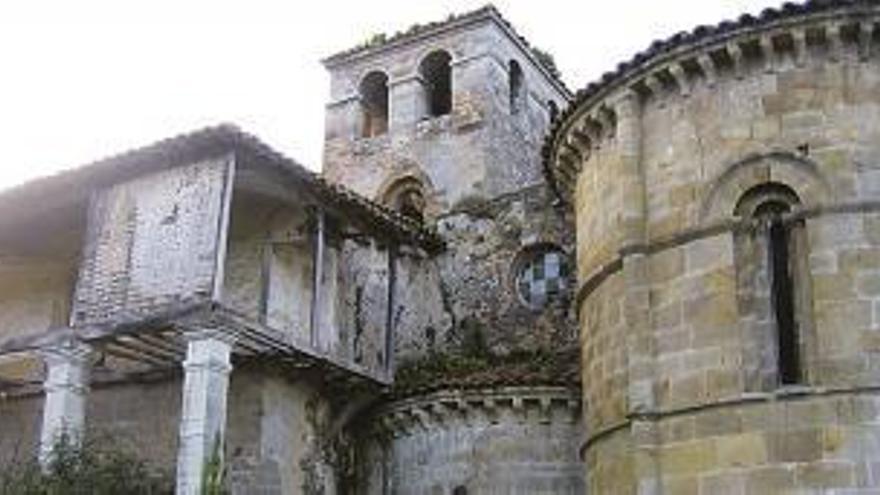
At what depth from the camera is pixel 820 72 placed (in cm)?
1212

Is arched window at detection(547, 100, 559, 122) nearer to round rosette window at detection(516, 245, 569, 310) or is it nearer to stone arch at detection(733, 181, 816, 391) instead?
round rosette window at detection(516, 245, 569, 310)

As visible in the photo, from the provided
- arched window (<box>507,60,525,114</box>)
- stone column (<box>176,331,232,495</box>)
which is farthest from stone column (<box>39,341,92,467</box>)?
arched window (<box>507,60,525,114</box>)

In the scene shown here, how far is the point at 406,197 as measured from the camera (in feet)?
77.1

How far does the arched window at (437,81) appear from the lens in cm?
2423

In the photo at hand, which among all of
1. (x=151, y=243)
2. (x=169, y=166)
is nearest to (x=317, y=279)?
(x=151, y=243)

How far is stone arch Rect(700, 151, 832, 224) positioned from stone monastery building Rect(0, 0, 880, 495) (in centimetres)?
2

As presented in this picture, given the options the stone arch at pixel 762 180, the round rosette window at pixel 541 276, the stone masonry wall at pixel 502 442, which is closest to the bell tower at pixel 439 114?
the round rosette window at pixel 541 276

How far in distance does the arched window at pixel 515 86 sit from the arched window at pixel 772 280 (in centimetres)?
1233

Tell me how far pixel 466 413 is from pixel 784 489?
241 inches

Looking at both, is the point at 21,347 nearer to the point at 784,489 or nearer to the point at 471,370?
the point at 471,370

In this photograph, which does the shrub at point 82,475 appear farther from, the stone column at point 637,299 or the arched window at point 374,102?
the arched window at point 374,102

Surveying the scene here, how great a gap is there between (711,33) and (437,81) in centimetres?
1290

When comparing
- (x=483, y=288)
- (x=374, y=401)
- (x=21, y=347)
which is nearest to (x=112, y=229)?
(x=21, y=347)

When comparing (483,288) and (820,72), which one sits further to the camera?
(483,288)
